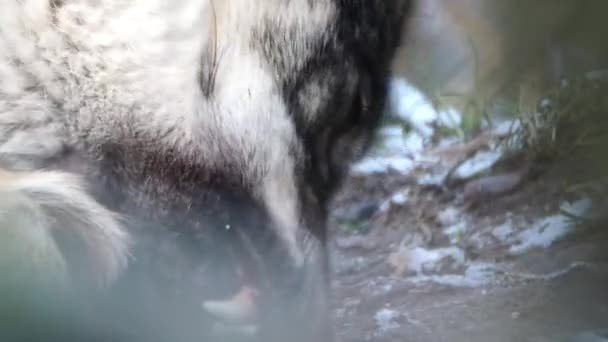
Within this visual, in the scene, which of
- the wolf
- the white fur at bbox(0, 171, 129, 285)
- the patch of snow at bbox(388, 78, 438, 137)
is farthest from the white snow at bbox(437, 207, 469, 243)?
the white fur at bbox(0, 171, 129, 285)

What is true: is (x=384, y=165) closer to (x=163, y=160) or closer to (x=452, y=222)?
(x=452, y=222)

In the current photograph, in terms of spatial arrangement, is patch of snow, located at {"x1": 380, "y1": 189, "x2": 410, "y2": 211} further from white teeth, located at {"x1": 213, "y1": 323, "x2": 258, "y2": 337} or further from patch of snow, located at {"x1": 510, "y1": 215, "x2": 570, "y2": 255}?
white teeth, located at {"x1": 213, "y1": 323, "x2": 258, "y2": 337}

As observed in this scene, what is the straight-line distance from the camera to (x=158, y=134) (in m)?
0.79

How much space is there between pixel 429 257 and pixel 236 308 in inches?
14.1

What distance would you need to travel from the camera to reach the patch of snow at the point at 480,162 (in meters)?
1.05

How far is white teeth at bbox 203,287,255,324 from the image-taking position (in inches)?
31.8

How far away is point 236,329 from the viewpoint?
82 centimetres

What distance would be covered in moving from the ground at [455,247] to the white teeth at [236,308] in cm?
19

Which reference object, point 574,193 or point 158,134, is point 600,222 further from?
point 158,134

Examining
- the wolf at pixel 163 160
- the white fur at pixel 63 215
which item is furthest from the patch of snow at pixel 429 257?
the white fur at pixel 63 215

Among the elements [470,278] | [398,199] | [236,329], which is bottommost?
[236,329]

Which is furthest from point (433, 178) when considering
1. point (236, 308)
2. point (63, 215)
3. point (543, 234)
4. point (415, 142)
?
point (63, 215)

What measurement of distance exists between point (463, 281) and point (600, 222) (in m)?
0.20

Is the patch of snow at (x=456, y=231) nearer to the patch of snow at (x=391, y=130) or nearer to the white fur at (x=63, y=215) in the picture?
the patch of snow at (x=391, y=130)
